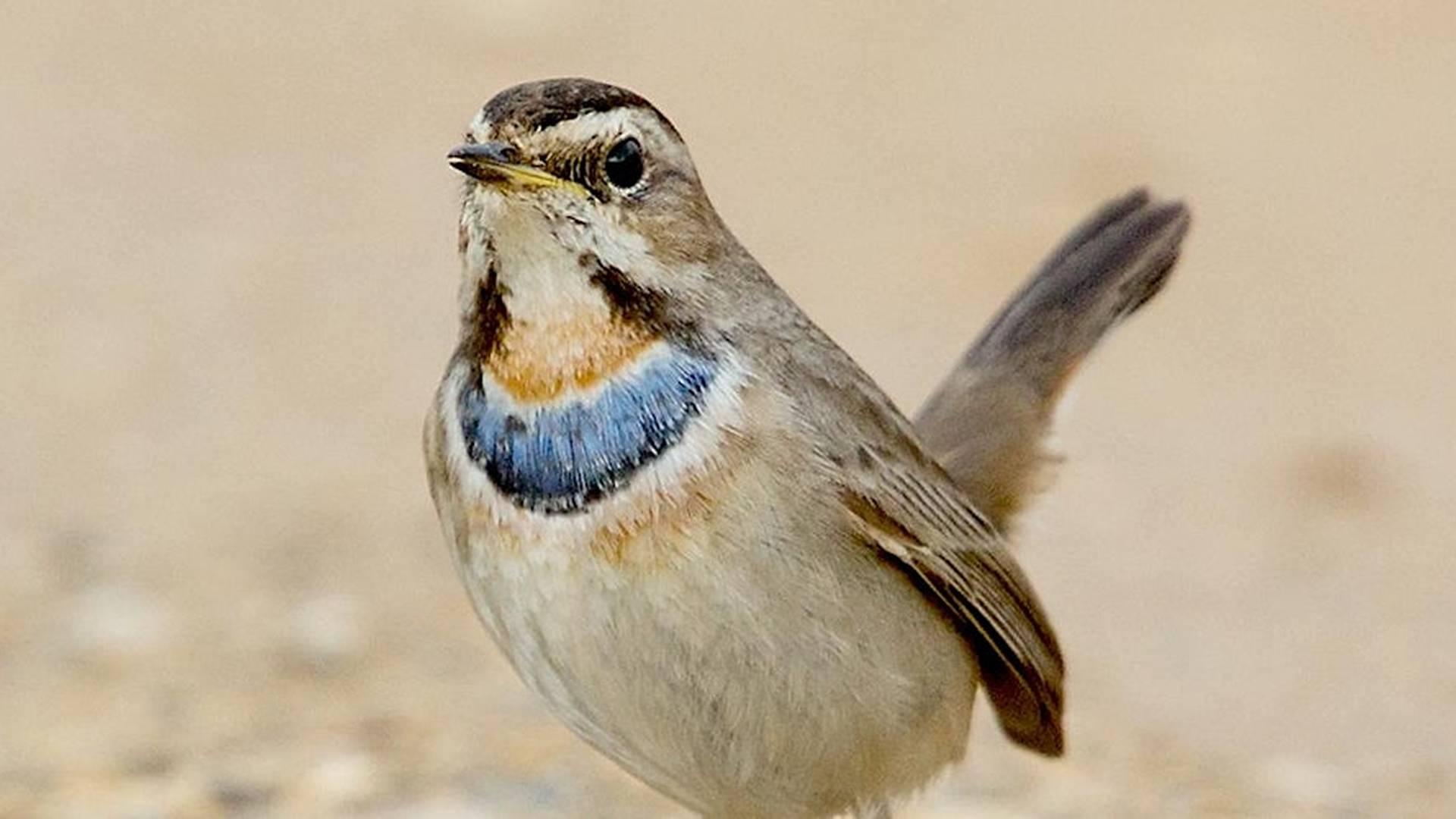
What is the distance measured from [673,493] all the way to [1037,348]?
186cm

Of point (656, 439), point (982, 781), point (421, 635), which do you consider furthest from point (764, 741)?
point (421, 635)

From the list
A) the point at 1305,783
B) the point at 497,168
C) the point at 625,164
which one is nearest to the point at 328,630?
the point at 1305,783

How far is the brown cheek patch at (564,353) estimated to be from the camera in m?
5.31

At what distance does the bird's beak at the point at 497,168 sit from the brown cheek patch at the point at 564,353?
268mm

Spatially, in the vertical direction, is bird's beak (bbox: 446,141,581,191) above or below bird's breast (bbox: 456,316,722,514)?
above

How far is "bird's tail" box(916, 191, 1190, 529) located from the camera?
667 cm

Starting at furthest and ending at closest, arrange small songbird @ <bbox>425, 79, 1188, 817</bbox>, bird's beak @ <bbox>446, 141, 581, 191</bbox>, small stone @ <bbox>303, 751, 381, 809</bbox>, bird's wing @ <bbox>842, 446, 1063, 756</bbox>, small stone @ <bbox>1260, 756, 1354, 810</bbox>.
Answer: small stone @ <bbox>1260, 756, 1354, 810</bbox>
small stone @ <bbox>303, 751, 381, 809</bbox>
bird's wing @ <bbox>842, 446, 1063, 756</bbox>
small songbird @ <bbox>425, 79, 1188, 817</bbox>
bird's beak @ <bbox>446, 141, 581, 191</bbox>

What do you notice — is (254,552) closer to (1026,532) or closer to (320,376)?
(320,376)

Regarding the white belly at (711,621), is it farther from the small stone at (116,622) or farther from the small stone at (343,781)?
the small stone at (116,622)

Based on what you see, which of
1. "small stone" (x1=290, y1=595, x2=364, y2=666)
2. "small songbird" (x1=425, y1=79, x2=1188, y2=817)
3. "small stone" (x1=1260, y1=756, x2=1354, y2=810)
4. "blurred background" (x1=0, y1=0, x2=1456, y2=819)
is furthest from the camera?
"small stone" (x1=290, y1=595, x2=364, y2=666)

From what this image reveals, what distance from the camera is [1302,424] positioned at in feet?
33.3

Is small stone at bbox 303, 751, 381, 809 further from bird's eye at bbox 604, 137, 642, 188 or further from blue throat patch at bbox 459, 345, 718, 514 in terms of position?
bird's eye at bbox 604, 137, 642, 188

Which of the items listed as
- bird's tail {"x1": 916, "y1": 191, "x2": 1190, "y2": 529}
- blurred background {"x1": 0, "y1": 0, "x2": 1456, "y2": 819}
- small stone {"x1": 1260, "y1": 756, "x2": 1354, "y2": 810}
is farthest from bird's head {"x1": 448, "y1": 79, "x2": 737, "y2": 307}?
small stone {"x1": 1260, "y1": 756, "x2": 1354, "y2": 810}

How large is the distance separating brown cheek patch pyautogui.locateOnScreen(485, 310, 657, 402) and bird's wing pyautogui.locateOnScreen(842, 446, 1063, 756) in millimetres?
510
